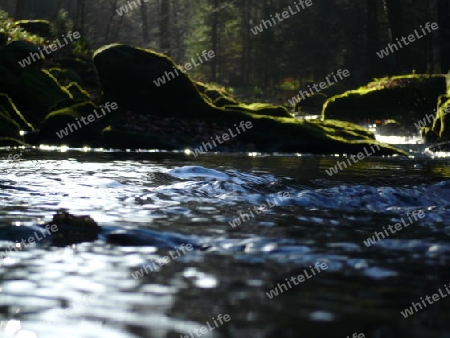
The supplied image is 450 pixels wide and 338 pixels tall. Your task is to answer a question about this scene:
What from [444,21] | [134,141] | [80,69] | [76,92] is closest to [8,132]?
[134,141]

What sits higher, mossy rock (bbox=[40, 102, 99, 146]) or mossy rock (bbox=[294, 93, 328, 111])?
mossy rock (bbox=[40, 102, 99, 146])

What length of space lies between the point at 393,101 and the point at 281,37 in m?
37.9

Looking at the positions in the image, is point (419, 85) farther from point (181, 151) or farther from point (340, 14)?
point (340, 14)

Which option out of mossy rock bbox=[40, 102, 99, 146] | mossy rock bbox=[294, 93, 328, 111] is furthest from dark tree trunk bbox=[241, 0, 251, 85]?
mossy rock bbox=[40, 102, 99, 146]

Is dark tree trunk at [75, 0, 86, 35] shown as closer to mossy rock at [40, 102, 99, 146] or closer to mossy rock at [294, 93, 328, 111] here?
mossy rock at [294, 93, 328, 111]

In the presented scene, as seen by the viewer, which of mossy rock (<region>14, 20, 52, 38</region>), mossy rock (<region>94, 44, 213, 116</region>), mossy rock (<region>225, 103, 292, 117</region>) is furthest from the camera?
mossy rock (<region>14, 20, 52, 38</region>)

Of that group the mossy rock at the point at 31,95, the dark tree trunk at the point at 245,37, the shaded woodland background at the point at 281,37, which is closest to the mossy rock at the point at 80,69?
the mossy rock at the point at 31,95

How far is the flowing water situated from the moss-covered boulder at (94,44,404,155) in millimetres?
7439

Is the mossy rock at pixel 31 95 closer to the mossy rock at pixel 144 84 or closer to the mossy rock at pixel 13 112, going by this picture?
the mossy rock at pixel 13 112

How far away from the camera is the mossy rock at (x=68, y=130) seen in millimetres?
19078

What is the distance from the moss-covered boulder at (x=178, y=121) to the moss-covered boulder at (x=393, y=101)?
8372 millimetres

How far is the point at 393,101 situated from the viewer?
28766 mm

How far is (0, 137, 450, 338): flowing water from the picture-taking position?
165 inches

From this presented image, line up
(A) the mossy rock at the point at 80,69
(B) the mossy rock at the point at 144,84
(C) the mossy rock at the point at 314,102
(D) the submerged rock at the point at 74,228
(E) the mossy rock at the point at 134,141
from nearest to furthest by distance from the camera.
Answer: (D) the submerged rock at the point at 74,228, (E) the mossy rock at the point at 134,141, (B) the mossy rock at the point at 144,84, (A) the mossy rock at the point at 80,69, (C) the mossy rock at the point at 314,102
